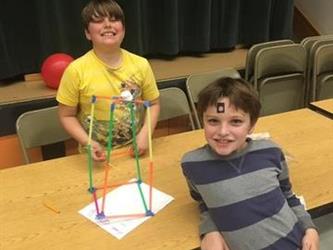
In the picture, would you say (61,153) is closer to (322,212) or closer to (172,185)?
(172,185)

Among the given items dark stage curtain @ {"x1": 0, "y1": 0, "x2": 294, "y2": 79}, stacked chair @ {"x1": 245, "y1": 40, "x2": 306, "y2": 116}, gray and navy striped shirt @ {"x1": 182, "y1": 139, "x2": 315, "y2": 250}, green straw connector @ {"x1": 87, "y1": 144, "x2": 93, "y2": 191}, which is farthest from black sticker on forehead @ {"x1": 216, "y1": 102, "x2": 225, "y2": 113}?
dark stage curtain @ {"x1": 0, "y1": 0, "x2": 294, "y2": 79}

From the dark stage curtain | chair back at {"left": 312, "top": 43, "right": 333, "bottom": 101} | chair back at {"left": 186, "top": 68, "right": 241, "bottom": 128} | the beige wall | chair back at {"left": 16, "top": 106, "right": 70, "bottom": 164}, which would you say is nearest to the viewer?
chair back at {"left": 16, "top": 106, "right": 70, "bottom": 164}

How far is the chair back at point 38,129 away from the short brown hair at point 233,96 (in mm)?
943

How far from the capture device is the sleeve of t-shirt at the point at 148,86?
67.0 inches

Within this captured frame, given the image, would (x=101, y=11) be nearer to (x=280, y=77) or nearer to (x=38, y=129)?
(x=38, y=129)

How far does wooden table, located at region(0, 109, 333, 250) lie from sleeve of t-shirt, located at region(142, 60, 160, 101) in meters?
0.18

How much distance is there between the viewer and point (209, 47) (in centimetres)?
325

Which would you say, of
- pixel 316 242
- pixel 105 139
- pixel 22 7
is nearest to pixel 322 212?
pixel 316 242

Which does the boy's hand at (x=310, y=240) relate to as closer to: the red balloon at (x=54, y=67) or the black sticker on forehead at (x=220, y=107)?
the black sticker on forehead at (x=220, y=107)

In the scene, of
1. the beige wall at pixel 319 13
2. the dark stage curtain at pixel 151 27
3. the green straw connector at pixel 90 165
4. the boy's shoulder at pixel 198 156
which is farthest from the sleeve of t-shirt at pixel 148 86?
the beige wall at pixel 319 13

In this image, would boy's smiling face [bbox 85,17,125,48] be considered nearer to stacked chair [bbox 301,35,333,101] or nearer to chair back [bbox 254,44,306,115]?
chair back [bbox 254,44,306,115]

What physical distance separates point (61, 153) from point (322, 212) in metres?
1.61

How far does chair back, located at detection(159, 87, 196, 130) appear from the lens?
2.19 m

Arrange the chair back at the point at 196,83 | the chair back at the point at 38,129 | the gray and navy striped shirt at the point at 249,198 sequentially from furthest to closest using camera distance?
the chair back at the point at 196,83, the chair back at the point at 38,129, the gray and navy striped shirt at the point at 249,198
